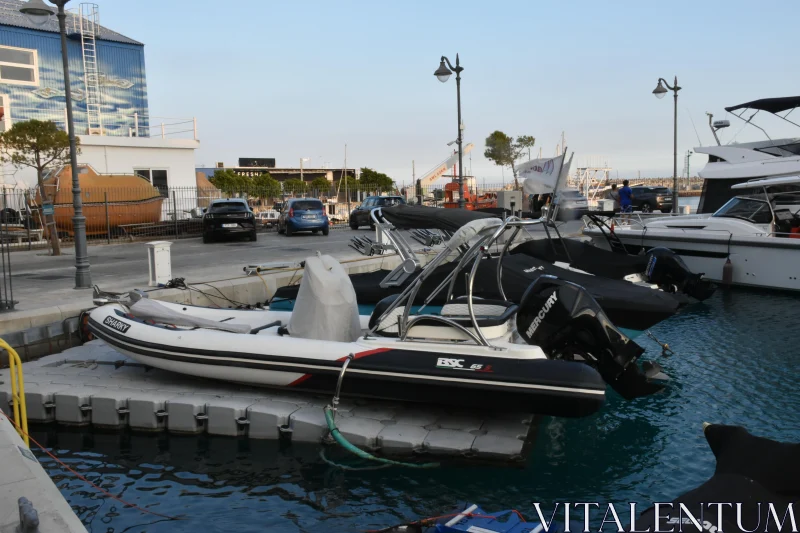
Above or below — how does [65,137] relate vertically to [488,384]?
above

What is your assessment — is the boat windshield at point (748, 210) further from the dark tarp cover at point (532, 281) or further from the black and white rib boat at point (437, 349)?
the black and white rib boat at point (437, 349)

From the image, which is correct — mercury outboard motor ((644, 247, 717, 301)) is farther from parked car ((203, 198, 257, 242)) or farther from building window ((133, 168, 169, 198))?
building window ((133, 168, 169, 198))

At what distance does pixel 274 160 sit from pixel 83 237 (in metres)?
109

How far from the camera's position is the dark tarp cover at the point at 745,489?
303cm

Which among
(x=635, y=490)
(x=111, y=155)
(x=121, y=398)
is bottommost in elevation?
(x=635, y=490)

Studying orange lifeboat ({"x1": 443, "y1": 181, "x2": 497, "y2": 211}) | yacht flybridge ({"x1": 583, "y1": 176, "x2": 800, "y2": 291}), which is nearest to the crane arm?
orange lifeboat ({"x1": 443, "y1": 181, "x2": 497, "y2": 211})

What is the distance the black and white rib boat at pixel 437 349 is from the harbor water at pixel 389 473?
51 centimetres

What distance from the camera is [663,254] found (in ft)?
40.0

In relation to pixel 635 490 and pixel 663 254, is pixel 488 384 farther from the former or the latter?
pixel 663 254

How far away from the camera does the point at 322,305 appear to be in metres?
6.66

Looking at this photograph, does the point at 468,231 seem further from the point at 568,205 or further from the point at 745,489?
the point at 568,205

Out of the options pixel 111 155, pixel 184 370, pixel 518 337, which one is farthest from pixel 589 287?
pixel 111 155

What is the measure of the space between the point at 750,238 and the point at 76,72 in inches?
1509

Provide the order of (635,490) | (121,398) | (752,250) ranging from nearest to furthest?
(635,490), (121,398), (752,250)
